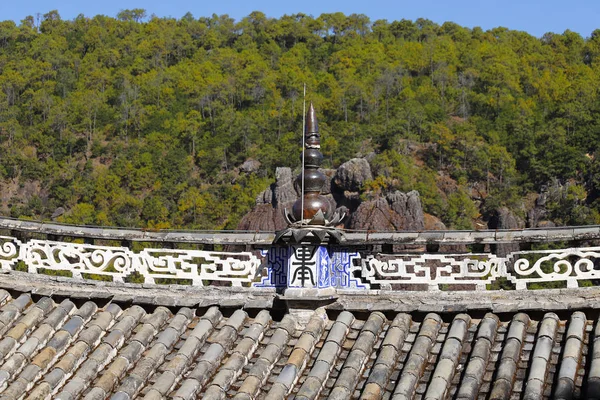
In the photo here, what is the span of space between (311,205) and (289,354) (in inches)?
50.9

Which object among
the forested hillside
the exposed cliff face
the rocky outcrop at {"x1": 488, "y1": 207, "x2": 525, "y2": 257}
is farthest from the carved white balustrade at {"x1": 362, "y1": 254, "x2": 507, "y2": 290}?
the forested hillside

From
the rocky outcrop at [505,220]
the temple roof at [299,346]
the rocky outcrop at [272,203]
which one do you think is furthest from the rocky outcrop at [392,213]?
the temple roof at [299,346]

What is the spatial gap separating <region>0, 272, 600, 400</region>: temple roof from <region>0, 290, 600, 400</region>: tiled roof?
0.01 meters

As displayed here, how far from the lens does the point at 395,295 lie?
833 centimetres

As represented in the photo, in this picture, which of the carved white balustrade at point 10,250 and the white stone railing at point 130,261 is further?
the carved white balustrade at point 10,250

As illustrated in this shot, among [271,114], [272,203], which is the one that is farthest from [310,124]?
[271,114]

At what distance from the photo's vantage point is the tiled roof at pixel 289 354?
707 centimetres

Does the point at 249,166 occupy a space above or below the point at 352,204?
above

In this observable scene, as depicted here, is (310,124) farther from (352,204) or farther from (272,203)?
(352,204)

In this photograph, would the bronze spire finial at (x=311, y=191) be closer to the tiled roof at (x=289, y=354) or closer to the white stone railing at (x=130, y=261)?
the white stone railing at (x=130, y=261)

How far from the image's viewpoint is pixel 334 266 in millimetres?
8477

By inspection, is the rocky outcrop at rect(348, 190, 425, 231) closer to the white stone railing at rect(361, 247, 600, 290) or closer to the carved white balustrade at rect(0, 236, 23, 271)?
the carved white balustrade at rect(0, 236, 23, 271)

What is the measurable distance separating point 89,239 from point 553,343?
14.2ft

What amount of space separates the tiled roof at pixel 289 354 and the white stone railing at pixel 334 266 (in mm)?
357
